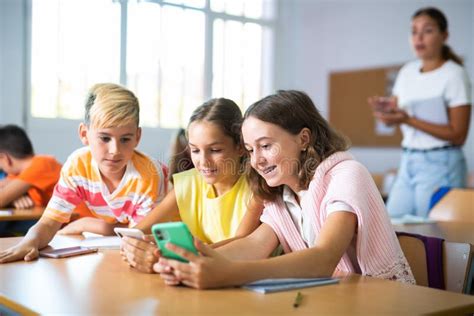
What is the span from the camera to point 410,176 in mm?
3396

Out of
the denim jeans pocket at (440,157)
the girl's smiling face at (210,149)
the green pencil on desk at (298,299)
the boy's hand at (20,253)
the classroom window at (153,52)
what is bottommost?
the boy's hand at (20,253)

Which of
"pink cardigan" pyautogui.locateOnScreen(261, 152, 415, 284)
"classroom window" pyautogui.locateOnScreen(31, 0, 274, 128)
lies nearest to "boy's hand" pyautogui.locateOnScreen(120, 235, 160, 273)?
"pink cardigan" pyautogui.locateOnScreen(261, 152, 415, 284)

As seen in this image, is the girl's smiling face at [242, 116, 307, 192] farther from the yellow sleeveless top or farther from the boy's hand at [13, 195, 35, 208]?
the boy's hand at [13, 195, 35, 208]

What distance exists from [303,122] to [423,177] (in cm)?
184

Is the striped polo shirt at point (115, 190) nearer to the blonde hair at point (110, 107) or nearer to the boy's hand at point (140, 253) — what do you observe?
the blonde hair at point (110, 107)


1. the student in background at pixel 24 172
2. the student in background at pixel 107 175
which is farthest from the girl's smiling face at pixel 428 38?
the student in background at pixel 24 172

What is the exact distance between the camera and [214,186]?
2131 mm

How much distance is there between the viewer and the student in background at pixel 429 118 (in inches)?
130

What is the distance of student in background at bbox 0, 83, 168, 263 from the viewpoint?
2.01 meters

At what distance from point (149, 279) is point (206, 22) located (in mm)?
5235

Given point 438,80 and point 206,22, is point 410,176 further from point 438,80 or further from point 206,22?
point 206,22

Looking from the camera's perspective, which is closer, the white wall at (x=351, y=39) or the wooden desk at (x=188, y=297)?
the wooden desk at (x=188, y=297)

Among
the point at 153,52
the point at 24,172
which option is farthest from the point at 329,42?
the point at 24,172

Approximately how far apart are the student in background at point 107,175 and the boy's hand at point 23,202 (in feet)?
3.09
